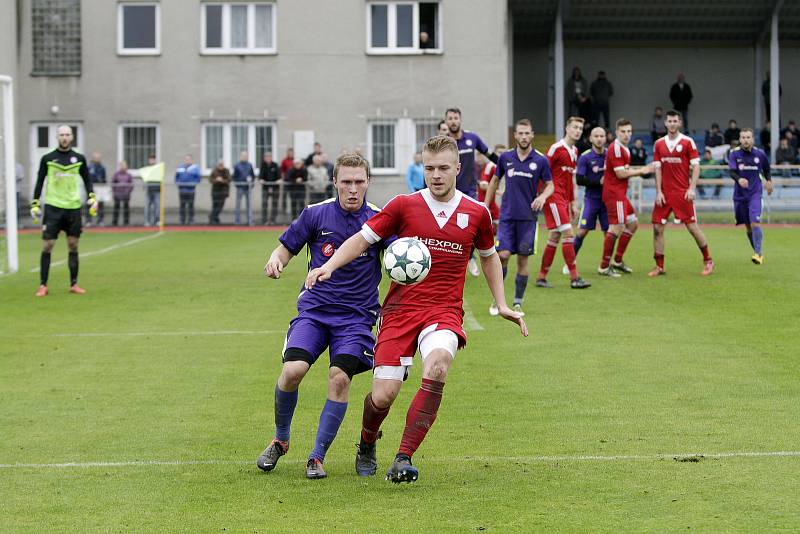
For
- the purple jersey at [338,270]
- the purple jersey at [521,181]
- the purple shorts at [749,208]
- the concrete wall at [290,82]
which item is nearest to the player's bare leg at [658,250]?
the purple shorts at [749,208]

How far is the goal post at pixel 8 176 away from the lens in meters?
20.4

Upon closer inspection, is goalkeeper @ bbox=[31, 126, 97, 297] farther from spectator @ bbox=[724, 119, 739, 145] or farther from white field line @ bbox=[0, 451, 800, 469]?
spectator @ bbox=[724, 119, 739, 145]

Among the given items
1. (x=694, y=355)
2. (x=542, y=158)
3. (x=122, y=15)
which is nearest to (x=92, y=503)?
(x=694, y=355)

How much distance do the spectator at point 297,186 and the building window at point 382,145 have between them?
5.79 m

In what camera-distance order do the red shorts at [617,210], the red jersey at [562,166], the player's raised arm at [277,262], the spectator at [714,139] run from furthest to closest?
the spectator at [714,139], the red shorts at [617,210], the red jersey at [562,166], the player's raised arm at [277,262]

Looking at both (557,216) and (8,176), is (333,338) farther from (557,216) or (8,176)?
(8,176)

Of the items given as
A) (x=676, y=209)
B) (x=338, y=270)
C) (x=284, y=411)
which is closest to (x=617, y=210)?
(x=676, y=209)

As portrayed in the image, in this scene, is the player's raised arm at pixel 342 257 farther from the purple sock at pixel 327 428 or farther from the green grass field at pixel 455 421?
the green grass field at pixel 455 421

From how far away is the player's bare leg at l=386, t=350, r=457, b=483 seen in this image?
704 cm

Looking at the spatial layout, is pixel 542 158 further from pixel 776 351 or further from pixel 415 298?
pixel 415 298

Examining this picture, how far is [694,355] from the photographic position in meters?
11.7

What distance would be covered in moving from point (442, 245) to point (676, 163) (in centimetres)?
1208

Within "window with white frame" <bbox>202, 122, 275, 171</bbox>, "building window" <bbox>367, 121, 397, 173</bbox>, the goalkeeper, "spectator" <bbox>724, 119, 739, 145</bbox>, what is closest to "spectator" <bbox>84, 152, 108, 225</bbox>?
"window with white frame" <bbox>202, 122, 275, 171</bbox>

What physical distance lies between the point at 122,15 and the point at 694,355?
98.8 feet
